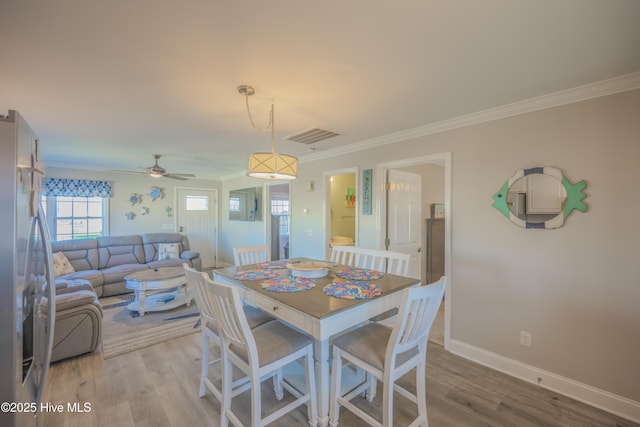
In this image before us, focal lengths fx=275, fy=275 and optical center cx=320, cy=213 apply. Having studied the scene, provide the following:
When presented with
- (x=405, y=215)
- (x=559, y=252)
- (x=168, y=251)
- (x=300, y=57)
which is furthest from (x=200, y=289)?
(x=168, y=251)

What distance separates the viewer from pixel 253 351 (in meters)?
1.49

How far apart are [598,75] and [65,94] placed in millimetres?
3803

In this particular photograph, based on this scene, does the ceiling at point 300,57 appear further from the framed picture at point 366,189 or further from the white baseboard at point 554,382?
the white baseboard at point 554,382

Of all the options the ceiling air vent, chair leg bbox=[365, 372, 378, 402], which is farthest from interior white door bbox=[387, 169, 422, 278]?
chair leg bbox=[365, 372, 378, 402]

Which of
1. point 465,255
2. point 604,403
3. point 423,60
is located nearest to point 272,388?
point 465,255

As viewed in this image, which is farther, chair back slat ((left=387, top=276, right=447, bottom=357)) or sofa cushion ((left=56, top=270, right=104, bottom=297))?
sofa cushion ((left=56, top=270, right=104, bottom=297))

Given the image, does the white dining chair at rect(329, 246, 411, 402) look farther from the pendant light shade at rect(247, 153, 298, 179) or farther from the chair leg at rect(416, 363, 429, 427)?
the pendant light shade at rect(247, 153, 298, 179)

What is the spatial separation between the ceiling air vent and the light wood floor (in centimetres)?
238

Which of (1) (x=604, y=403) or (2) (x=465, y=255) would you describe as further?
(2) (x=465, y=255)

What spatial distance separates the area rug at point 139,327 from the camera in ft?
9.36

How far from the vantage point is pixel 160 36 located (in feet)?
4.66

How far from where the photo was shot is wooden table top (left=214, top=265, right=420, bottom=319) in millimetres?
1520

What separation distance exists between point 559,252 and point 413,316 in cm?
156

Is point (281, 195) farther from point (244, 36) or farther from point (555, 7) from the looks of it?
point (555, 7)
